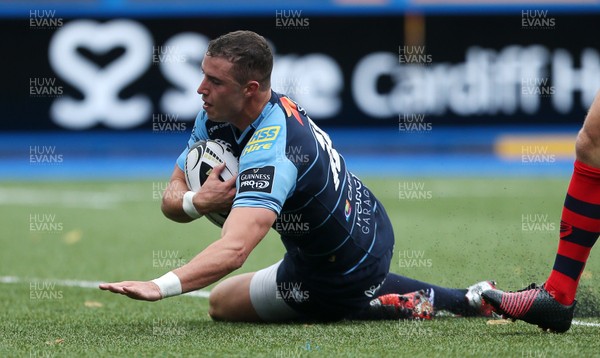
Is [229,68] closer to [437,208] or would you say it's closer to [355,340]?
[355,340]

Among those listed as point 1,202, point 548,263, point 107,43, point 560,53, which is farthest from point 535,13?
point 548,263

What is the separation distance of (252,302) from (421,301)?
88 cm

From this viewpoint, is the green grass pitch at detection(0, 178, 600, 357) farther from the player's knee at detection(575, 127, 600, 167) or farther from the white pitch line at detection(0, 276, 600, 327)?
the player's knee at detection(575, 127, 600, 167)

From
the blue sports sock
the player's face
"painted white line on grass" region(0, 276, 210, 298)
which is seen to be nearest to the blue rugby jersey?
the player's face

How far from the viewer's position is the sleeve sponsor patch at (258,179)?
454 cm

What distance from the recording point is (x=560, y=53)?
56.4ft

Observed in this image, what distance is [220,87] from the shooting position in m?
4.79

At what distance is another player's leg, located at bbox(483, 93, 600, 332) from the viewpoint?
4.70 meters

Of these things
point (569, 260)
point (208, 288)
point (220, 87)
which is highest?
point (220, 87)

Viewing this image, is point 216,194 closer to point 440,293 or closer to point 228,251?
point 228,251

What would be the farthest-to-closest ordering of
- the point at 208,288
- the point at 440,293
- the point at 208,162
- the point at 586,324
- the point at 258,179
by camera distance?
the point at 208,288 < the point at 440,293 < the point at 586,324 < the point at 208,162 < the point at 258,179

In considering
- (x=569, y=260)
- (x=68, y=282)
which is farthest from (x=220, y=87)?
(x=68, y=282)

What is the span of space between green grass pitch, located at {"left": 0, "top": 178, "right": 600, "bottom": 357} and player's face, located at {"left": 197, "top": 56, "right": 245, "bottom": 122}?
105 centimetres

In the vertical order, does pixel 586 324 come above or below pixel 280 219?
below
